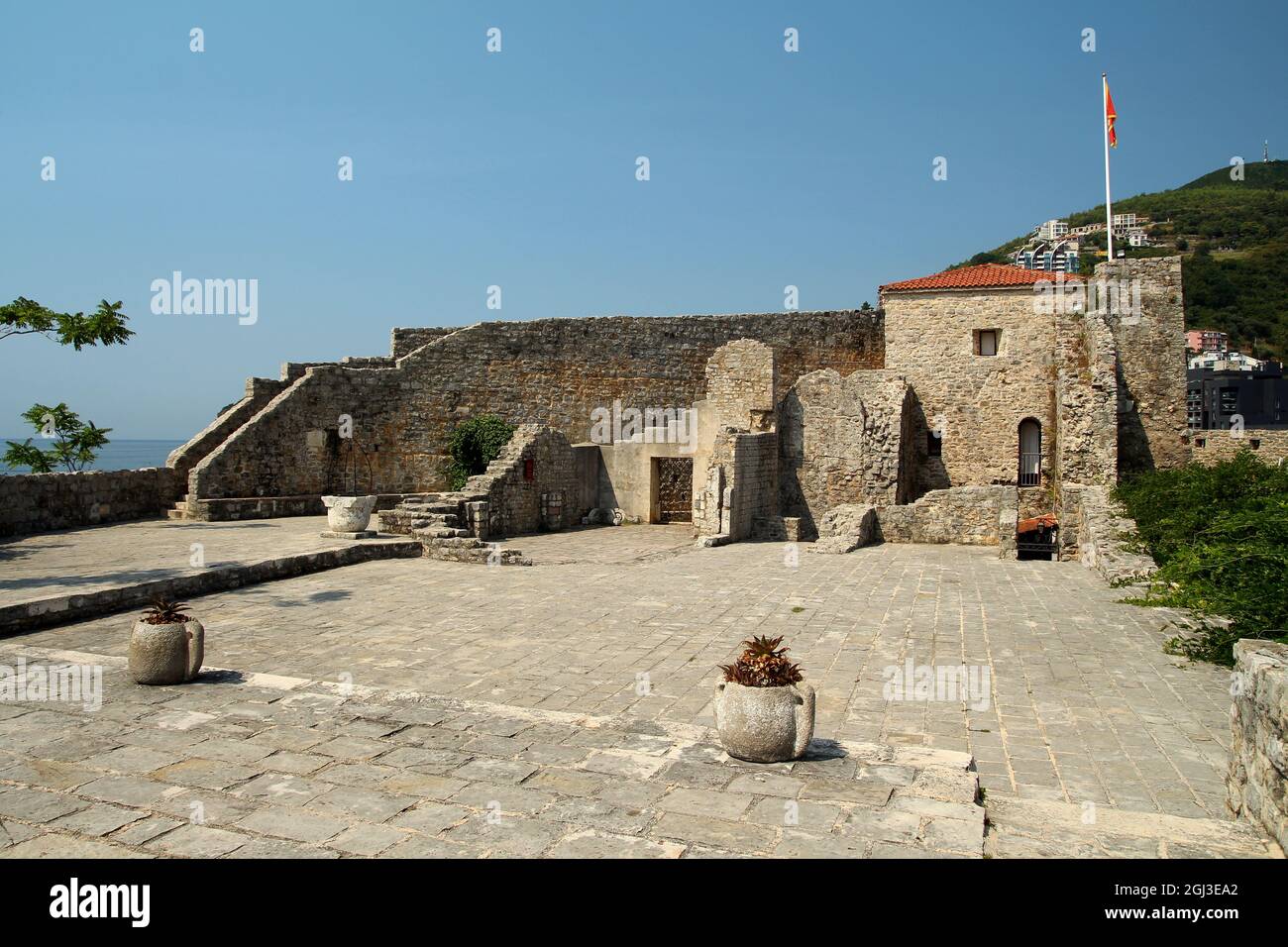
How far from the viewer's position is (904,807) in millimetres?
4273

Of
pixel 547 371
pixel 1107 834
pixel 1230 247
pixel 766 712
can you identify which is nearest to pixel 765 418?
pixel 547 371

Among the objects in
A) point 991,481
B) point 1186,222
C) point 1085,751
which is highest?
point 1186,222

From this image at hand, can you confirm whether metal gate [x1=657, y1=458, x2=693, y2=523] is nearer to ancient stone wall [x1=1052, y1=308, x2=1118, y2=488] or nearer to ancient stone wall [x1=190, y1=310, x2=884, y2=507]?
ancient stone wall [x1=190, y1=310, x2=884, y2=507]

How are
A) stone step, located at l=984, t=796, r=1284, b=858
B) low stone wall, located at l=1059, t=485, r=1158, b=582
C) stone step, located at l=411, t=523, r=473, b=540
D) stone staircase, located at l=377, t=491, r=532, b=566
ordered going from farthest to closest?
1. stone step, located at l=411, t=523, r=473, b=540
2. stone staircase, located at l=377, t=491, r=532, b=566
3. low stone wall, located at l=1059, t=485, r=1158, b=582
4. stone step, located at l=984, t=796, r=1284, b=858

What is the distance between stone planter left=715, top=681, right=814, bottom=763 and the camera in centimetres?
488

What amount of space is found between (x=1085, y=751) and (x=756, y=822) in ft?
9.64

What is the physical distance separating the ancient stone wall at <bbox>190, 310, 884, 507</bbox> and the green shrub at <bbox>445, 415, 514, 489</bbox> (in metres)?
0.84

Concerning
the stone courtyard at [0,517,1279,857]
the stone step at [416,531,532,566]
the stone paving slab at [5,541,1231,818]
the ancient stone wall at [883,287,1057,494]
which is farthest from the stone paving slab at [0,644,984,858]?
the ancient stone wall at [883,287,1057,494]

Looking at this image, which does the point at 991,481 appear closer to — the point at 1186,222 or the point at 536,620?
the point at 536,620

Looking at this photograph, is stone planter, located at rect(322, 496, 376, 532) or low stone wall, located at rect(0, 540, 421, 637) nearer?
low stone wall, located at rect(0, 540, 421, 637)

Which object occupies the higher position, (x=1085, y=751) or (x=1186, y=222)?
(x=1186, y=222)

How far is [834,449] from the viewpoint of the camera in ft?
66.2

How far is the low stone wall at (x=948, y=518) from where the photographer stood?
1816 centimetres
